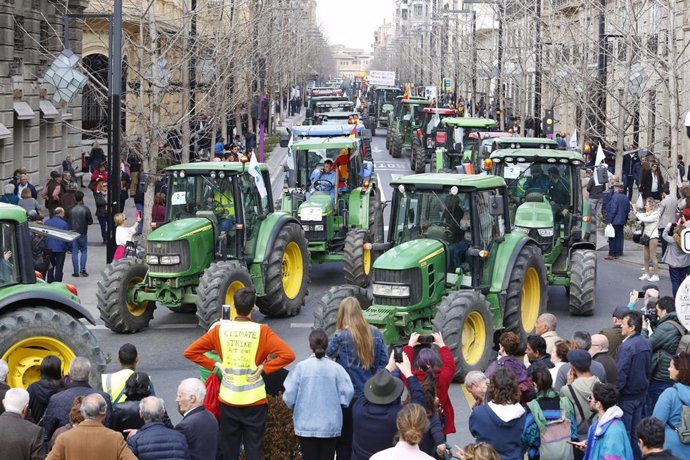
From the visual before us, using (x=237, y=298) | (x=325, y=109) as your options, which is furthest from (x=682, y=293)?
(x=325, y=109)

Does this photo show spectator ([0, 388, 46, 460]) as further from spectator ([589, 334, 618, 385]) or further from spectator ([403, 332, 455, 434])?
spectator ([589, 334, 618, 385])

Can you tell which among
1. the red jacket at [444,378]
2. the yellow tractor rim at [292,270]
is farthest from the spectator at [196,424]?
the yellow tractor rim at [292,270]

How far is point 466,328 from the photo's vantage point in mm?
15258

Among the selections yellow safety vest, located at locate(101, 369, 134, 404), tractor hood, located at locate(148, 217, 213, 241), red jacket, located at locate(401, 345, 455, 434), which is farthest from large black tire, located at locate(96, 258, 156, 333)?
red jacket, located at locate(401, 345, 455, 434)

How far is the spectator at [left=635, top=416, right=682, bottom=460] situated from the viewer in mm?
8516

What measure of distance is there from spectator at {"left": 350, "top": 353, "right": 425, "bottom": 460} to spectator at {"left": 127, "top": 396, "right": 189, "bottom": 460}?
1337 mm

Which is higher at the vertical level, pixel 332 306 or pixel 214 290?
pixel 332 306

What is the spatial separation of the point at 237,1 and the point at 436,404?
83.7 ft

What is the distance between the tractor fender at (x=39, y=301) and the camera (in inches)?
493

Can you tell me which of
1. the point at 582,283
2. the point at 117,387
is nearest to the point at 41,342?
the point at 117,387

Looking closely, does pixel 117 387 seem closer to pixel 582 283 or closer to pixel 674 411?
pixel 674 411

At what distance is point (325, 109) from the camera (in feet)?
170

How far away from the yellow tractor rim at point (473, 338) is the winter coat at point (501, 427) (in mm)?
5950

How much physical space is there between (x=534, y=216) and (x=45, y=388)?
11108mm
